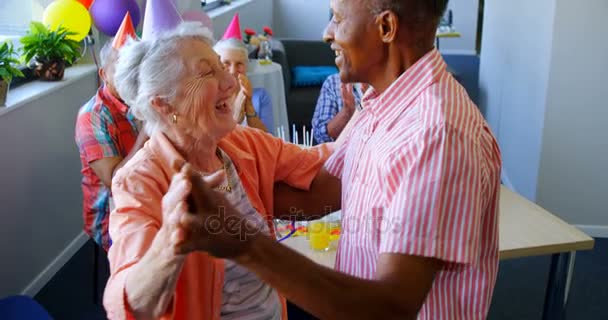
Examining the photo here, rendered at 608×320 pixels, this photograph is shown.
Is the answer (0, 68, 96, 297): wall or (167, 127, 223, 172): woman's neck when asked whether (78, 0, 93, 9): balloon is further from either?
(167, 127, 223, 172): woman's neck

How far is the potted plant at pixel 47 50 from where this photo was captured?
3.06m

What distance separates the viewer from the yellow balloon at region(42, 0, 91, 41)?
3.17 m

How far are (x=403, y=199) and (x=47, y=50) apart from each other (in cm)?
275

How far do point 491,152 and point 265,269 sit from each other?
0.42 m

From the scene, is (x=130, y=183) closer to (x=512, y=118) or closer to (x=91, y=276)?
(x=91, y=276)

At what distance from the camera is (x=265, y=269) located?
0.86 meters

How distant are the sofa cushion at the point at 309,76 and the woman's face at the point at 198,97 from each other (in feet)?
14.9

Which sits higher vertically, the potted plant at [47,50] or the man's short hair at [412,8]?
the man's short hair at [412,8]

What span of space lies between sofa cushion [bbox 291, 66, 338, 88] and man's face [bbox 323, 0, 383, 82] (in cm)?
479

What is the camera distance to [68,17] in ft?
10.4

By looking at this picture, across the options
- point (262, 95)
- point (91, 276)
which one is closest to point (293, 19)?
point (262, 95)

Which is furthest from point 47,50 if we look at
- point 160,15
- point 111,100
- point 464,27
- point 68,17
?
point 464,27

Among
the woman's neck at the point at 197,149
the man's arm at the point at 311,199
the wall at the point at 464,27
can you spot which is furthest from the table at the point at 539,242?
the wall at the point at 464,27

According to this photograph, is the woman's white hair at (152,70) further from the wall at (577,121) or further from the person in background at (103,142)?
the wall at (577,121)
